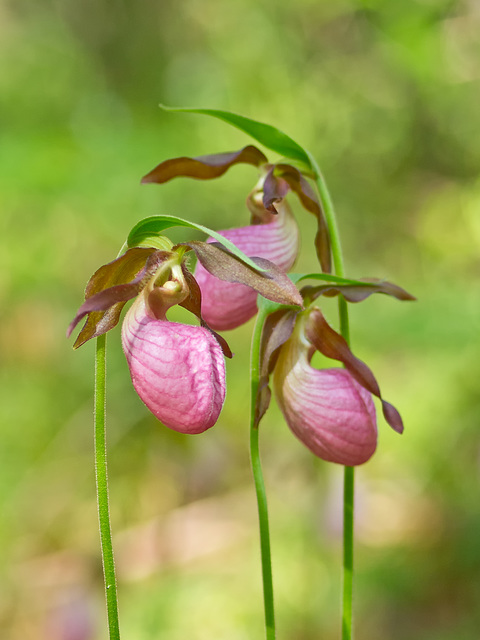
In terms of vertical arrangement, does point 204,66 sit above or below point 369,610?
above

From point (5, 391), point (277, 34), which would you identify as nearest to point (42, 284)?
point (5, 391)

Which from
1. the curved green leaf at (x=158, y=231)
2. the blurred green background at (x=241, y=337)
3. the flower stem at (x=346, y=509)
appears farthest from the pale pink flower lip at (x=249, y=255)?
the blurred green background at (x=241, y=337)

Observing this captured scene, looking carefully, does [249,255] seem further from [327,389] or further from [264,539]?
[264,539]

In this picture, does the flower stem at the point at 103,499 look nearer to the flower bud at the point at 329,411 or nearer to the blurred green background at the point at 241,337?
the flower bud at the point at 329,411

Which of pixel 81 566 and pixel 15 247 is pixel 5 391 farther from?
pixel 81 566

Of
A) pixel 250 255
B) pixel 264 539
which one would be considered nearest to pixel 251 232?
pixel 250 255

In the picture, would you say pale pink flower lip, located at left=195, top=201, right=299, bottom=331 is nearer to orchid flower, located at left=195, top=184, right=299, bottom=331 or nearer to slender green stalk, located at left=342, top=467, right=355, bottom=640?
orchid flower, located at left=195, top=184, right=299, bottom=331

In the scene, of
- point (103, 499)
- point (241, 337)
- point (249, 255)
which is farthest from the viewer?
point (241, 337)
